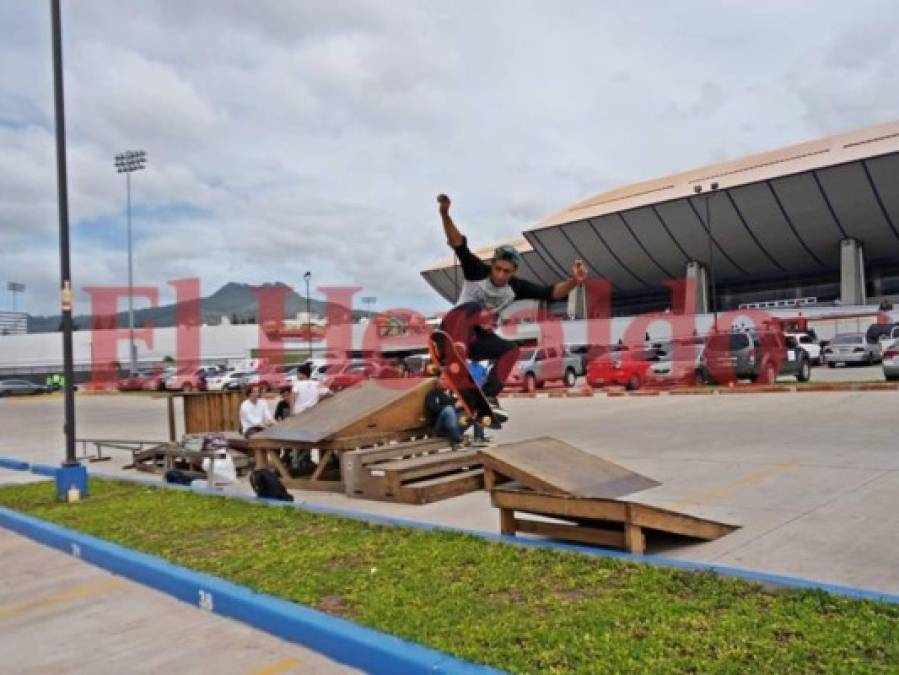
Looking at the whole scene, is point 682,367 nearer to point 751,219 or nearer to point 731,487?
point 731,487

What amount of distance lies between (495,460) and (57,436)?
17677 millimetres

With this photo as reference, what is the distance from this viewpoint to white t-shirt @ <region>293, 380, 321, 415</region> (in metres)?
A: 13.8

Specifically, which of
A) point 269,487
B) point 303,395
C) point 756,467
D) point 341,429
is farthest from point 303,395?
point 756,467

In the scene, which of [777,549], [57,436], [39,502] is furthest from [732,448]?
[57,436]

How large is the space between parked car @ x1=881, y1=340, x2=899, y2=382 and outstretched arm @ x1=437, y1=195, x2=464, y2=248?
18.8 m

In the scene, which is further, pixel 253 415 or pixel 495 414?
pixel 253 415

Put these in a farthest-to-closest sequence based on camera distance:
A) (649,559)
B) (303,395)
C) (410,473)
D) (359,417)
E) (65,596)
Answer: (303,395)
(359,417)
(410,473)
(65,596)
(649,559)

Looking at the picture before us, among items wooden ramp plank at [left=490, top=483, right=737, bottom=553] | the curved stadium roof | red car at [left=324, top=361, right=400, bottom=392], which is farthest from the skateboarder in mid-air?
the curved stadium roof

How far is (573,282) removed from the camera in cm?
631

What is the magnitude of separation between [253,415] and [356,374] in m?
19.6

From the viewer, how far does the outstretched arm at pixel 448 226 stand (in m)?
5.89

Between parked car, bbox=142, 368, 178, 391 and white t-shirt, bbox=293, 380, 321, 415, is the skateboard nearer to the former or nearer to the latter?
white t-shirt, bbox=293, 380, 321, 415

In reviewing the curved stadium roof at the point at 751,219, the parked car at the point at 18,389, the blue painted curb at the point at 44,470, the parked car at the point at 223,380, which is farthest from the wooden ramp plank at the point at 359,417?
the curved stadium roof at the point at 751,219

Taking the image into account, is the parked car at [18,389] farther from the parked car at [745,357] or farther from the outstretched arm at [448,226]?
the outstretched arm at [448,226]
